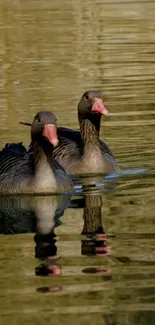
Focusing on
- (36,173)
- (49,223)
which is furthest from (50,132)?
(49,223)

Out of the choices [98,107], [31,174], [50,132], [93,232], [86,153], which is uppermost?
[50,132]

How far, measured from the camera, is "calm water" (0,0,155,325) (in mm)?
9383

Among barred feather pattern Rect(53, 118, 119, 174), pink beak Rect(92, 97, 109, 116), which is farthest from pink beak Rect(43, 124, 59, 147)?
barred feather pattern Rect(53, 118, 119, 174)

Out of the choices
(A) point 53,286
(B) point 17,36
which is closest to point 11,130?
(A) point 53,286

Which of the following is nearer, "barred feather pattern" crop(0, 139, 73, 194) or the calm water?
the calm water

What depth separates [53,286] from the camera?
9.90m

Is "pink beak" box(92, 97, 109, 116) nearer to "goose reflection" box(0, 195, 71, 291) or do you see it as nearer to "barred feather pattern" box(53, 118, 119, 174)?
"barred feather pattern" box(53, 118, 119, 174)

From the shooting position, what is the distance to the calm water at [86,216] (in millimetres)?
9383

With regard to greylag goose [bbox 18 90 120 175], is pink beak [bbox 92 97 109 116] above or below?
above

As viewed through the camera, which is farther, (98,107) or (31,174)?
(98,107)

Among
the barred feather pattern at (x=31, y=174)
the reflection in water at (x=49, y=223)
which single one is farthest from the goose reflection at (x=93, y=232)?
the barred feather pattern at (x=31, y=174)

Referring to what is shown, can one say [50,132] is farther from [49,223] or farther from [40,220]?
[49,223]

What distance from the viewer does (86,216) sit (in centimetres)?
1302

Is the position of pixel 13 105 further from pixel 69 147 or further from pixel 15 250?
pixel 15 250
